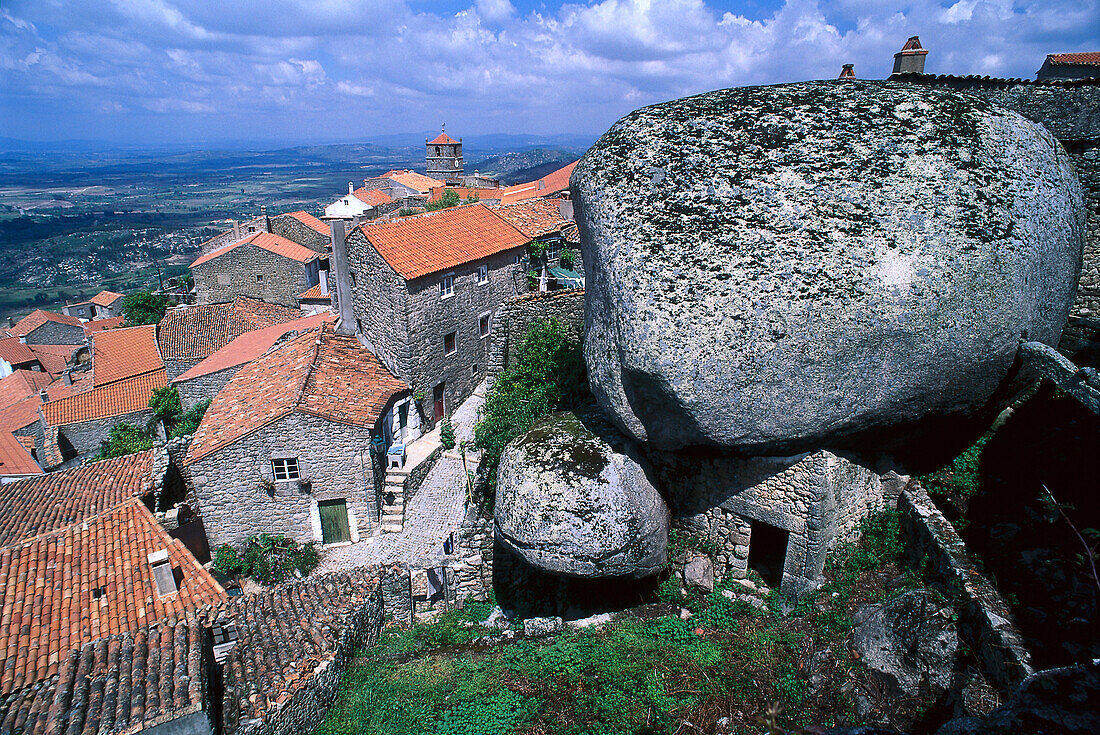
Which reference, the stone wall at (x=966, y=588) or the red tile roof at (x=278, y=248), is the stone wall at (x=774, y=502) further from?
the red tile roof at (x=278, y=248)

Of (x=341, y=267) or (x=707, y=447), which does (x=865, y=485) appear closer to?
(x=707, y=447)

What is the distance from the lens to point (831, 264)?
6934 millimetres

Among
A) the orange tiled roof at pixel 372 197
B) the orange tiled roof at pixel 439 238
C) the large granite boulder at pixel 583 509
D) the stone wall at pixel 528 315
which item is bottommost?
the large granite boulder at pixel 583 509

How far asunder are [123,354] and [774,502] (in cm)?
3644

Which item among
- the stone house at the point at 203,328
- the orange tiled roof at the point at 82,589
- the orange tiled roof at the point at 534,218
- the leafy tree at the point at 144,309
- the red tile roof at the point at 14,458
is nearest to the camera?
the orange tiled roof at the point at 82,589

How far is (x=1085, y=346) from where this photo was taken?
950 cm

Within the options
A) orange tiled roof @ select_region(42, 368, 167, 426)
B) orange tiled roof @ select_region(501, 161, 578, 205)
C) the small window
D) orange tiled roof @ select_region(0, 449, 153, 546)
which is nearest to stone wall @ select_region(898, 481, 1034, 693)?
the small window

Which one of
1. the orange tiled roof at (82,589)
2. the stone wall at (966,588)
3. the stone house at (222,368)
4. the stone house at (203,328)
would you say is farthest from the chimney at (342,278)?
the stone wall at (966,588)

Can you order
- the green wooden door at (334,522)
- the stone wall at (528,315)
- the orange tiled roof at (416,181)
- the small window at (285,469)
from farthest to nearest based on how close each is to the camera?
the orange tiled roof at (416,181) < the green wooden door at (334,522) < the small window at (285,469) < the stone wall at (528,315)

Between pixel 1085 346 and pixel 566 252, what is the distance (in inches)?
724

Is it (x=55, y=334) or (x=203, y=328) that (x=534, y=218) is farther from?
(x=55, y=334)

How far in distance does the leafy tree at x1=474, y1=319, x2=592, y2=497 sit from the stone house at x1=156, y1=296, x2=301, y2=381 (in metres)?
25.5

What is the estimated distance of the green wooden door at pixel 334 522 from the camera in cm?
1697

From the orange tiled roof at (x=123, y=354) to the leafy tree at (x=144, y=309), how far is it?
18.6 m
